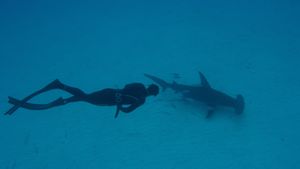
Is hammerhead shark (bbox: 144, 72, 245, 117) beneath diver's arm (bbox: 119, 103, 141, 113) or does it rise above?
above

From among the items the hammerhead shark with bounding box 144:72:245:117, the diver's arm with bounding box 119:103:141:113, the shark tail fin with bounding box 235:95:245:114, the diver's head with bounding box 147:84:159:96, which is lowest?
the diver's arm with bounding box 119:103:141:113

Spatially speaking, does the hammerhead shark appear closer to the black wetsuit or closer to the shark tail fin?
the shark tail fin

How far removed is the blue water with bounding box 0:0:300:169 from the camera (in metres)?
13.6

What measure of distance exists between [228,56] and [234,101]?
13.1 ft

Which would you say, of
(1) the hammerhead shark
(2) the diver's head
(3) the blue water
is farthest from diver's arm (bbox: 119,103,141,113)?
(1) the hammerhead shark

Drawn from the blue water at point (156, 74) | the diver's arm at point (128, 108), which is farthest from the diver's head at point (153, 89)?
the blue water at point (156, 74)

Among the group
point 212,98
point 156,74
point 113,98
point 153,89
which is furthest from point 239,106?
point 153,89

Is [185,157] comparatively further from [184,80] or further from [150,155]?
[184,80]

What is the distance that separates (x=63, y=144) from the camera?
14477mm

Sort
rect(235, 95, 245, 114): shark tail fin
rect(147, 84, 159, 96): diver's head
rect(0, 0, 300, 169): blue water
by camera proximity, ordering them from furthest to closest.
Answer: rect(235, 95, 245, 114): shark tail fin, rect(0, 0, 300, 169): blue water, rect(147, 84, 159, 96): diver's head

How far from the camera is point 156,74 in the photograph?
1705 centimetres

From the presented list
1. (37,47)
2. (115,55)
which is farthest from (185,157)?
(37,47)

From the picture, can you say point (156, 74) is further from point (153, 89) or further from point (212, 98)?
point (153, 89)

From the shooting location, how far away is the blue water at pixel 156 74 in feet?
44.8
